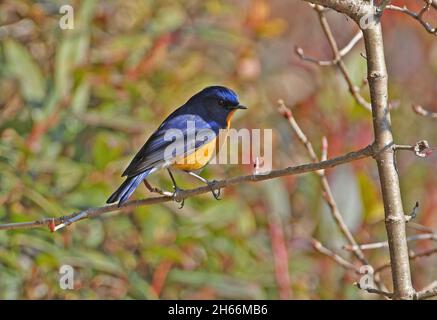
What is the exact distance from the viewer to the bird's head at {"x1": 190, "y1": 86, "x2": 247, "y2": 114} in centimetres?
362

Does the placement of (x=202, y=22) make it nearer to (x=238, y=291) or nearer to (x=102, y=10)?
(x=102, y=10)

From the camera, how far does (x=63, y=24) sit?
164 inches

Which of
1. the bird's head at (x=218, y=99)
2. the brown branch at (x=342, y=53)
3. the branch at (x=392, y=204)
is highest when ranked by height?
Result: the bird's head at (x=218, y=99)

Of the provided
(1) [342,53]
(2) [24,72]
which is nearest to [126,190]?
(1) [342,53]

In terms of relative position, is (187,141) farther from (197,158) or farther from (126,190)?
(126,190)

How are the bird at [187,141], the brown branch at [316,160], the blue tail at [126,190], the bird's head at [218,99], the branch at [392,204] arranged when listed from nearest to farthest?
the branch at [392,204]
the brown branch at [316,160]
the blue tail at [126,190]
the bird at [187,141]
the bird's head at [218,99]

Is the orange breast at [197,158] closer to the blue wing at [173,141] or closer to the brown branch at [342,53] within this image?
the blue wing at [173,141]

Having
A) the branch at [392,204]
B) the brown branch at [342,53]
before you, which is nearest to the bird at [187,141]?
the brown branch at [342,53]

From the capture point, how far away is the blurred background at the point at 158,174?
153 inches

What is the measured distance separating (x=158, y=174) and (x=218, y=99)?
728 millimetres

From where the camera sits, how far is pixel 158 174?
4188 millimetres

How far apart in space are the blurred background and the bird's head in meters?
0.56
